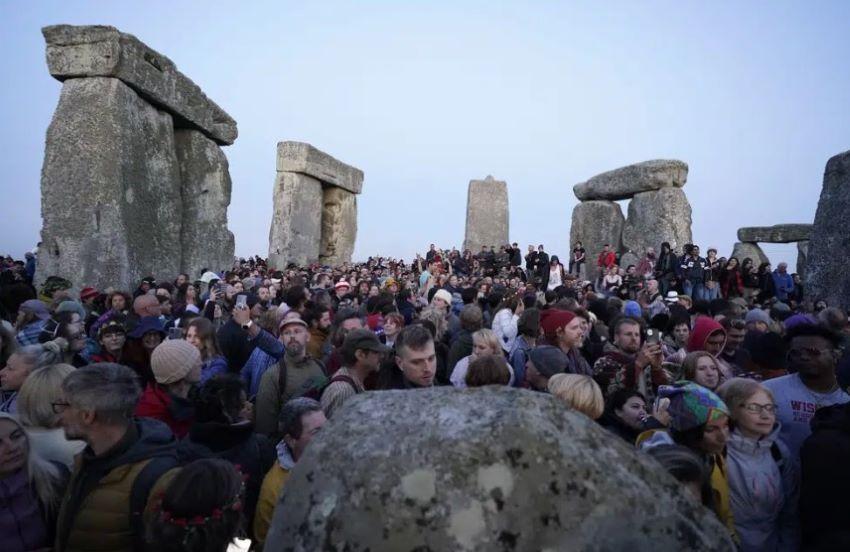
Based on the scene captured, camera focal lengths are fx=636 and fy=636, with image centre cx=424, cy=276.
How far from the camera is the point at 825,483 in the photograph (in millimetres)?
2221

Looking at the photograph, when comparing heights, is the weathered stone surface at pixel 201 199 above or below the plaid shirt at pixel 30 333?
above

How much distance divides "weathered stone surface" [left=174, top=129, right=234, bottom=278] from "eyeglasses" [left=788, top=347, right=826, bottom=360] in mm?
9264

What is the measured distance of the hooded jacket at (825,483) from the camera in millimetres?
2152

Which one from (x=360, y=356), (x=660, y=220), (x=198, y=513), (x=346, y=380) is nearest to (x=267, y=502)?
(x=198, y=513)

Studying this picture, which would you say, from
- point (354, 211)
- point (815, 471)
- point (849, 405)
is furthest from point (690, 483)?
point (354, 211)

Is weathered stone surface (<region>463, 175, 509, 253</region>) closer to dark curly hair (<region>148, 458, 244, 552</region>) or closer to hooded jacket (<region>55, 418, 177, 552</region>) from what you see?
hooded jacket (<region>55, 418, 177, 552</region>)

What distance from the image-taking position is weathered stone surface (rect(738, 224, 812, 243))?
68.7 feet

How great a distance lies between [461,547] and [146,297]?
5.37 m

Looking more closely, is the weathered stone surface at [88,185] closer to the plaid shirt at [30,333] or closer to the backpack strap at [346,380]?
the plaid shirt at [30,333]

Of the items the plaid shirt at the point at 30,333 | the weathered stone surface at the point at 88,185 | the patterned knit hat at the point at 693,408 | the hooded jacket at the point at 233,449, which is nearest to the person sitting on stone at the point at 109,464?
the hooded jacket at the point at 233,449

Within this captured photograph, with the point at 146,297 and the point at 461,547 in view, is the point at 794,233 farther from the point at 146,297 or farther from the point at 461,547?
the point at 461,547

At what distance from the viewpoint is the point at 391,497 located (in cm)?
102

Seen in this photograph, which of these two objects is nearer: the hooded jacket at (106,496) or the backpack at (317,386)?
the hooded jacket at (106,496)

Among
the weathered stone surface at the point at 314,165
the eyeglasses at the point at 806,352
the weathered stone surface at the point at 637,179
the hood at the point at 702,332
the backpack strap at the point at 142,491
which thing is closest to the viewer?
the backpack strap at the point at 142,491
